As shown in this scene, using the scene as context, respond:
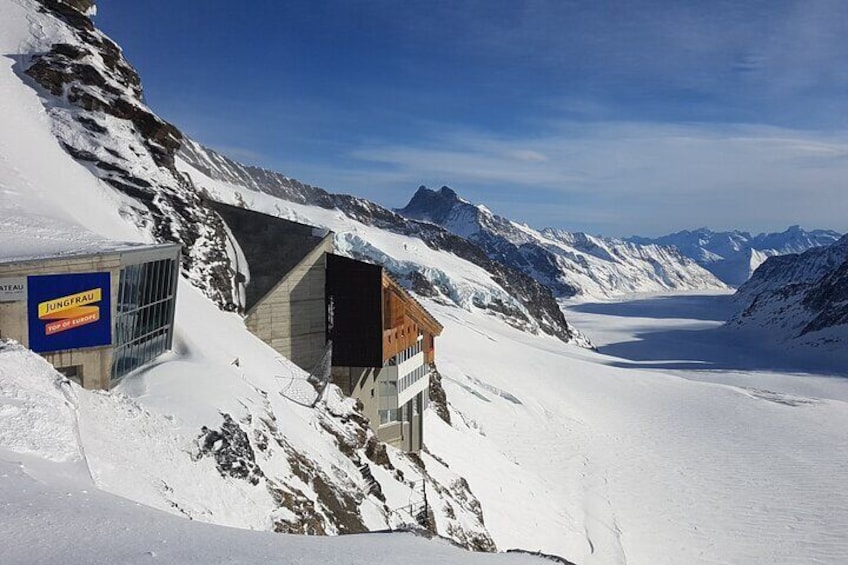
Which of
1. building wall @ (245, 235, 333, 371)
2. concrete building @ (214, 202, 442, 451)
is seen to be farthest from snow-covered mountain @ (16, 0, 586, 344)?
building wall @ (245, 235, 333, 371)

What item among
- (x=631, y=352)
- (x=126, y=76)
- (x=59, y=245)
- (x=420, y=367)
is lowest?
(x=631, y=352)

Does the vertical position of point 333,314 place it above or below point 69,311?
below

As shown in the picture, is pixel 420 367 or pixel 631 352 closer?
pixel 420 367

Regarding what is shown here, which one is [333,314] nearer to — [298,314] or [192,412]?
[298,314]

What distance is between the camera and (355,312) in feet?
89.6

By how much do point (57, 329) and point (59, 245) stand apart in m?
2.78

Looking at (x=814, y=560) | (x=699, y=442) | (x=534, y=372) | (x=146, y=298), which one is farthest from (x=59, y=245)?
(x=534, y=372)

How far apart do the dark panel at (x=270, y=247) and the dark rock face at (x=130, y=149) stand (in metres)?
1.29

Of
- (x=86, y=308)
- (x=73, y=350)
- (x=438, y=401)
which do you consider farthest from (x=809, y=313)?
(x=73, y=350)

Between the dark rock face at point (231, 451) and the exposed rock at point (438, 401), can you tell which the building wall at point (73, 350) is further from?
the exposed rock at point (438, 401)

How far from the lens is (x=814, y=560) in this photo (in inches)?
1106

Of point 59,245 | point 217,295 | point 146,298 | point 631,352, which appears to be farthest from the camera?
point 631,352

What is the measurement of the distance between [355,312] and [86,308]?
14463mm

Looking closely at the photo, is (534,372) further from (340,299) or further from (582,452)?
(340,299)
